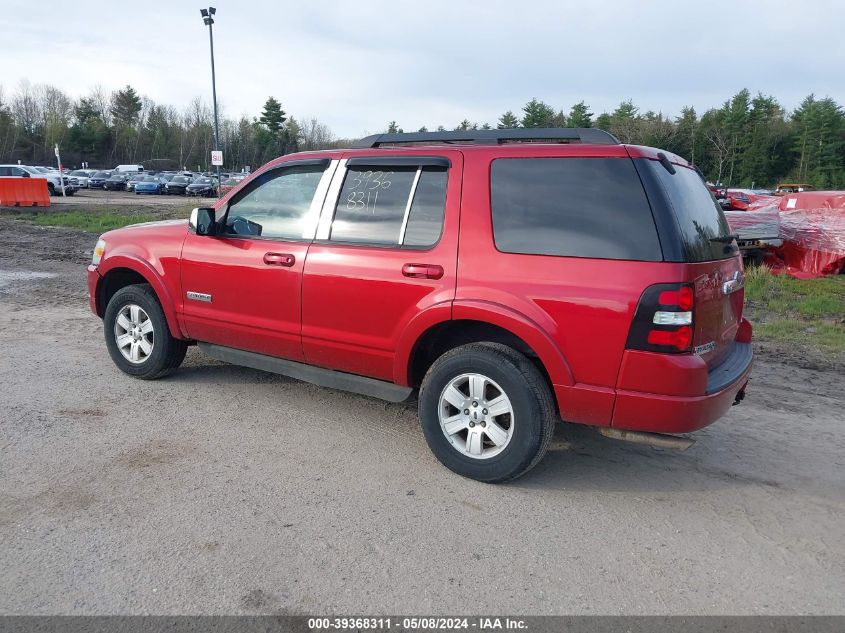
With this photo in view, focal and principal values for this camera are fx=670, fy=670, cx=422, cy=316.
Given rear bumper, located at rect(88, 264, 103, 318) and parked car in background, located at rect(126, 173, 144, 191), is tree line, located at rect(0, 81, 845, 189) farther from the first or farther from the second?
rear bumper, located at rect(88, 264, 103, 318)

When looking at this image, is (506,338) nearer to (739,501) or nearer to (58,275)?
(739,501)

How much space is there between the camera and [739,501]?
375cm

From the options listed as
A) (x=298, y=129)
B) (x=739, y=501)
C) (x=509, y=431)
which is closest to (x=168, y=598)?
(x=509, y=431)

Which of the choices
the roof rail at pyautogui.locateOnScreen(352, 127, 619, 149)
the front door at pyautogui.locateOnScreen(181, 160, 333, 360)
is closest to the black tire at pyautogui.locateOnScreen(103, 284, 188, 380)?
the front door at pyautogui.locateOnScreen(181, 160, 333, 360)

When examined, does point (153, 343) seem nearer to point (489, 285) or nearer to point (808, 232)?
point (489, 285)

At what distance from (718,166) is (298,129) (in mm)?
57889

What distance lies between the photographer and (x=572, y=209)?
3.62 metres

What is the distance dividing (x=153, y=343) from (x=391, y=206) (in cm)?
248

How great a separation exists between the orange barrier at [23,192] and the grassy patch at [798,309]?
24600mm

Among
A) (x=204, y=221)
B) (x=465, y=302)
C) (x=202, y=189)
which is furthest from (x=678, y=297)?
(x=202, y=189)

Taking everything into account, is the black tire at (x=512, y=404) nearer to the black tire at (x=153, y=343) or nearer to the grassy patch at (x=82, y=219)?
the black tire at (x=153, y=343)

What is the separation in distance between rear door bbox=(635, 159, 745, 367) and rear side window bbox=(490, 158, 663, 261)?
15cm

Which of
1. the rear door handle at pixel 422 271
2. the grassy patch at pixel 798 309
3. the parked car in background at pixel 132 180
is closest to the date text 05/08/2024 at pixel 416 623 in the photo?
the rear door handle at pixel 422 271

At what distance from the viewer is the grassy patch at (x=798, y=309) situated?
7.62m
